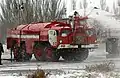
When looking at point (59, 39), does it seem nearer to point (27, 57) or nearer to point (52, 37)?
point (52, 37)

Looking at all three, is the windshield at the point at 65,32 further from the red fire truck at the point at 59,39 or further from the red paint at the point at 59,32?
the red paint at the point at 59,32

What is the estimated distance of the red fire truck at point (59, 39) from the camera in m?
26.2

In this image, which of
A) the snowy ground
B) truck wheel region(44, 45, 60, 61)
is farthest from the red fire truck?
the snowy ground

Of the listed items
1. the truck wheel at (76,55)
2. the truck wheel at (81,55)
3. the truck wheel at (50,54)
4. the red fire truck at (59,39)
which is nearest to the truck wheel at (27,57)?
the red fire truck at (59,39)

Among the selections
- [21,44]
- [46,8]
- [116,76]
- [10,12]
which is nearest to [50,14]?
[46,8]

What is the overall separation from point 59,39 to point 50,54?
4.61 feet

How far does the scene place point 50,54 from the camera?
27.0 meters

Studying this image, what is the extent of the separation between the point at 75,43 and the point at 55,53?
1401 mm

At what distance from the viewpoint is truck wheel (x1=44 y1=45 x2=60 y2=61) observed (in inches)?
1054

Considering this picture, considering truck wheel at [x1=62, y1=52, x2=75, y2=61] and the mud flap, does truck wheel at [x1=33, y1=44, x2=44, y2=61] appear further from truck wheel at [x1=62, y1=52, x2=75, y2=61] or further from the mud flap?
the mud flap

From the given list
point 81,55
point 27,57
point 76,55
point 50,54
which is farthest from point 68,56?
point 27,57

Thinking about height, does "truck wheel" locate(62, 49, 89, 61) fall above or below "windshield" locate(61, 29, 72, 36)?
below

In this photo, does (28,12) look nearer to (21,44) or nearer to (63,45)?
(21,44)

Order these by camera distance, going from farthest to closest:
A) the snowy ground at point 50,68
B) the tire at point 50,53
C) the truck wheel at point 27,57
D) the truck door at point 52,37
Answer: the truck wheel at point 27,57
the tire at point 50,53
the truck door at point 52,37
the snowy ground at point 50,68
